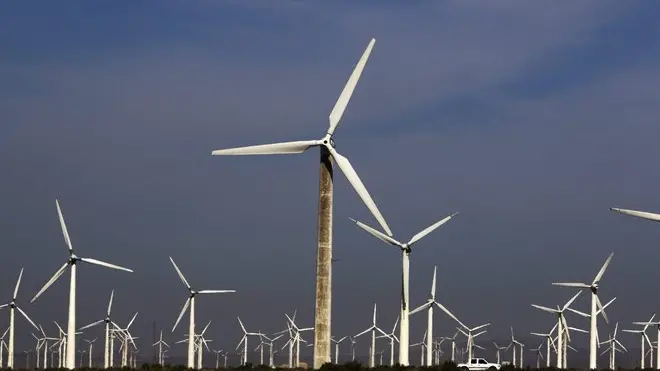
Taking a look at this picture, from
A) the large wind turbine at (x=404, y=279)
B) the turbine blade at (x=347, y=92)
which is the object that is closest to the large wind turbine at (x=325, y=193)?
the turbine blade at (x=347, y=92)

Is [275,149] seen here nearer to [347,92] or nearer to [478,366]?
[347,92]

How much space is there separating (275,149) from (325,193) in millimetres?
6966

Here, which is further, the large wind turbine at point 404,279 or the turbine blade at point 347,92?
the large wind turbine at point 404,279

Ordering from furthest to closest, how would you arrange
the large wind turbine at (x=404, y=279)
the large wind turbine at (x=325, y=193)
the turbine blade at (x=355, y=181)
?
the large wind turbine at (x=404, y=279), the turbine blade at (x=355, y=181), the large wind turbine at (x=325, y=193)

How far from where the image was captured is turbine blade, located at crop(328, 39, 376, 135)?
65750mm

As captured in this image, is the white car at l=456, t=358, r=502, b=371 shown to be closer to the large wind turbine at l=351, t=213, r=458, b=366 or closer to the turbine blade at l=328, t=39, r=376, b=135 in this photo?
the large wind turbine at l=351, t=213, r=458, b=366

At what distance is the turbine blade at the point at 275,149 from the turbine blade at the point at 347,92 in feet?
5.39

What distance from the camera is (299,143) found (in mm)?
64000

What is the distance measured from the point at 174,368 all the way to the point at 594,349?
4336cm

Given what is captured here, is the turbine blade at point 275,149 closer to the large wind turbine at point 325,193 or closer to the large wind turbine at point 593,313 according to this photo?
the large wind turbine at point 325,193

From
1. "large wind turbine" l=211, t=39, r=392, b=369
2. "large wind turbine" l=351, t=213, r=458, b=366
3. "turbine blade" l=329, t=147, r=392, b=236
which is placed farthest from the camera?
"large wind turbine" l=351, t=213, r=458, b=366

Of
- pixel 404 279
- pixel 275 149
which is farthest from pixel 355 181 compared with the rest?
pixel 404 279

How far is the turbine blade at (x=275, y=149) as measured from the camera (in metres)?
63.3

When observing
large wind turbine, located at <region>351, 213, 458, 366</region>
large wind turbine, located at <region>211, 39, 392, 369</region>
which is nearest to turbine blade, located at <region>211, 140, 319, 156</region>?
large wind turbine, located at <region>211, 39, 392, 369</region>
